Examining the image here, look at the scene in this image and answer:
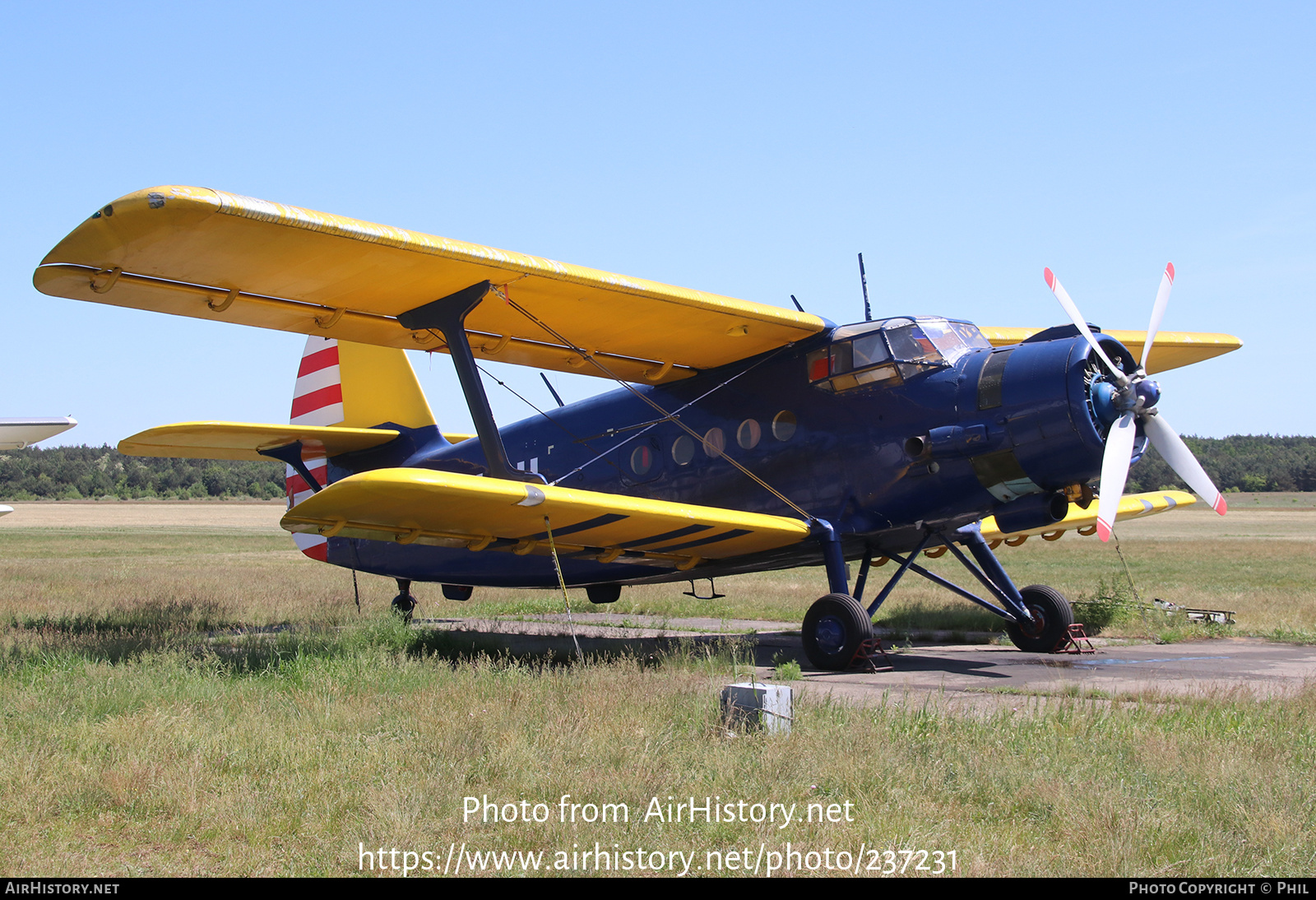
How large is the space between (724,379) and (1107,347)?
419 centimetres

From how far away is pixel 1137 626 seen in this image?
1358 centimetres

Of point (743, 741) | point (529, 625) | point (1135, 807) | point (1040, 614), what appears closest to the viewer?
point (1135, 807)

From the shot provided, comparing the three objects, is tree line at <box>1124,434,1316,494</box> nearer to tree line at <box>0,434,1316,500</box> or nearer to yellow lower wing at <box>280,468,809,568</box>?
tree line at <box>0,434,1316,500</box>

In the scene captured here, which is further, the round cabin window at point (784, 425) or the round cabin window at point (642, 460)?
the round cabin window at point (642, 460)

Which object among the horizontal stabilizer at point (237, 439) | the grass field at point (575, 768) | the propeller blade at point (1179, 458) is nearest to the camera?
the grass field at point (575, 768)

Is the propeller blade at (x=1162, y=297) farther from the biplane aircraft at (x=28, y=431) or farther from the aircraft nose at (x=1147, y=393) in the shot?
the biplane aircraft at (x=28, y=431)

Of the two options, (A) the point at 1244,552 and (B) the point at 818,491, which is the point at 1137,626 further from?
(A) the point at 1244,552

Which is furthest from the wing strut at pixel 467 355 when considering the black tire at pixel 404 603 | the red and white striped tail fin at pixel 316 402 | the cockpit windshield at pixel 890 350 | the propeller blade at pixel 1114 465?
the black tire at pixel 404 603

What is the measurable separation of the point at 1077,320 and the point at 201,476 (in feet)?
409

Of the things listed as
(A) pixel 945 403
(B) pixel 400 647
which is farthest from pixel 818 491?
(B) pixel 400 647

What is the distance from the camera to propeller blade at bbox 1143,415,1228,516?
374 inches

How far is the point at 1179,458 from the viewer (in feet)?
32.1

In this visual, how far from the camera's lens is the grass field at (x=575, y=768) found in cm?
412

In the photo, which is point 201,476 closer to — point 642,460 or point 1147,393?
point 642,460
